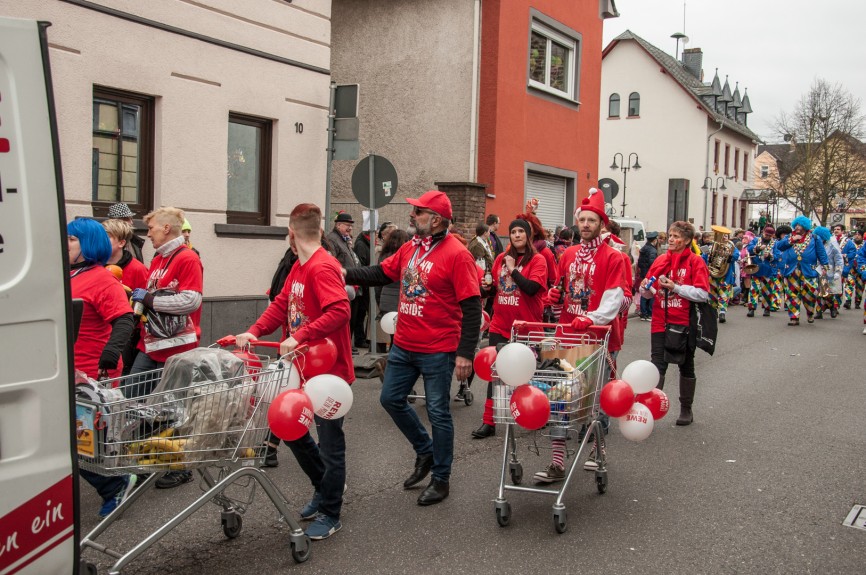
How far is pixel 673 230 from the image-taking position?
7953 millimetres

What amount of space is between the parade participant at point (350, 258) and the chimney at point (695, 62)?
49809mm

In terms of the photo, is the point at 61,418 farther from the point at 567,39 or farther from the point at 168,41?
the point at 567,39

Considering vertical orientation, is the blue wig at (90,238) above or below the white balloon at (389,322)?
above

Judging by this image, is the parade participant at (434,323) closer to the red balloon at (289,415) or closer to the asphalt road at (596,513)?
the asphalt road at (596,513)

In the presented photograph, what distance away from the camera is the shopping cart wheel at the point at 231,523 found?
4.85 metres

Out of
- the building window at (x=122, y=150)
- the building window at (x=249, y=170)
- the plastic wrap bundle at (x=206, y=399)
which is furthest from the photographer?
the building window at (x=249, y=170)

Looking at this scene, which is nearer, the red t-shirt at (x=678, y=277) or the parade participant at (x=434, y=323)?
the parade participant at (x=434, y=323)

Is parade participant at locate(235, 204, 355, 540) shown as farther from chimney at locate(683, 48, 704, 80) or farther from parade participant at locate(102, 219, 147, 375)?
chimney at locate(683, 48, 704, 80)

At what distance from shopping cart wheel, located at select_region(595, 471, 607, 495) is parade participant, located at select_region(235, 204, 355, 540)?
187 cm

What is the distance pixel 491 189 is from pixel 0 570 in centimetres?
1542

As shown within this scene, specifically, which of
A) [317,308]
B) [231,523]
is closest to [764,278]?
[317,308]

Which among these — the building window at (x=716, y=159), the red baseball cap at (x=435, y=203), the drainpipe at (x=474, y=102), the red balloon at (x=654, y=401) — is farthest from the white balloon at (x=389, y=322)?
the building window at (x=716, y=159)

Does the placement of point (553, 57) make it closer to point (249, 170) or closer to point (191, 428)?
point (249, 170)

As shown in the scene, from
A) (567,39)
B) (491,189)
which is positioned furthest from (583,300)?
(567,39)
